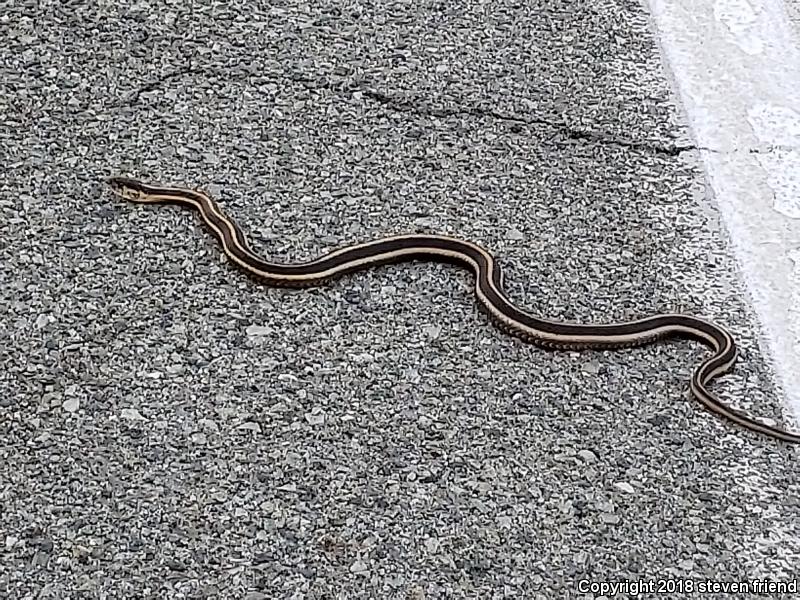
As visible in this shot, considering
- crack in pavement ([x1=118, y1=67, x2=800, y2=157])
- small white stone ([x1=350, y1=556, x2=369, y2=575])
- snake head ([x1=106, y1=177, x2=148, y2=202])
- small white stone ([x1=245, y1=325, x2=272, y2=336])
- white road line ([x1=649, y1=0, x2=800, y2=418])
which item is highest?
white road line ([x1=649, y1=0, x2=800, y2=418])

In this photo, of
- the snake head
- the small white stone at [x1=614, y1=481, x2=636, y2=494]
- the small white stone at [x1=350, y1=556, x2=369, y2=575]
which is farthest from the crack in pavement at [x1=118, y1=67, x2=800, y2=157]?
the small white stone at [x1=350, y1=556, x2=369, y2=575]

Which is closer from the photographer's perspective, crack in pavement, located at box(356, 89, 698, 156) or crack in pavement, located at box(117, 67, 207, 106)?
crack in pavement, located at box(356, 89, 698, 156)

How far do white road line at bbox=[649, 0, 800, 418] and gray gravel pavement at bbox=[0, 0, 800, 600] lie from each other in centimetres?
9

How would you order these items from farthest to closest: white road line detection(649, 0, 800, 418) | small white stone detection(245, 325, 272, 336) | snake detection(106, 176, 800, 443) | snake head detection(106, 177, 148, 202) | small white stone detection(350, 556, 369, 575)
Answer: snake head detection(106, 177, 148, 202) < white road line detection(649, 0, 800, 418) < small white stone detection(245, 325, 272, 336) < snake detection(106, 176, 800, 443) < small white stone detection(350, 556, 369, 575)

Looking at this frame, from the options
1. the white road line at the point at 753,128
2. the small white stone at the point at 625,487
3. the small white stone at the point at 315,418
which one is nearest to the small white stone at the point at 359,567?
the small white stone at the point at 315,418

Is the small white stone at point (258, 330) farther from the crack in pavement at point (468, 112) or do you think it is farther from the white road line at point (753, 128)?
the white road line at point (753, 128)

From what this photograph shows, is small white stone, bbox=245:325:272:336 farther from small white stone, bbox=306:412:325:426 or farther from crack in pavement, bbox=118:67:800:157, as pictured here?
crack in pavement, bbox=118:67:800:157

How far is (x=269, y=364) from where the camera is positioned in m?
3.97

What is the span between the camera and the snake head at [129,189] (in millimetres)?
4539

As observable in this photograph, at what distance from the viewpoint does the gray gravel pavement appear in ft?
11.2

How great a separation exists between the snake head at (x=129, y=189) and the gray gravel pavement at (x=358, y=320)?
0.13 feet

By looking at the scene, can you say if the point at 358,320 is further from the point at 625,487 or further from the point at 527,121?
the point at 527,121

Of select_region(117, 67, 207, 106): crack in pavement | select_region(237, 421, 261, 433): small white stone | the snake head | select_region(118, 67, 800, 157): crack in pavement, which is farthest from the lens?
select_region(117, 67, 207, 106): crack in pavement

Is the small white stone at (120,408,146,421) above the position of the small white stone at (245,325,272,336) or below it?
below
